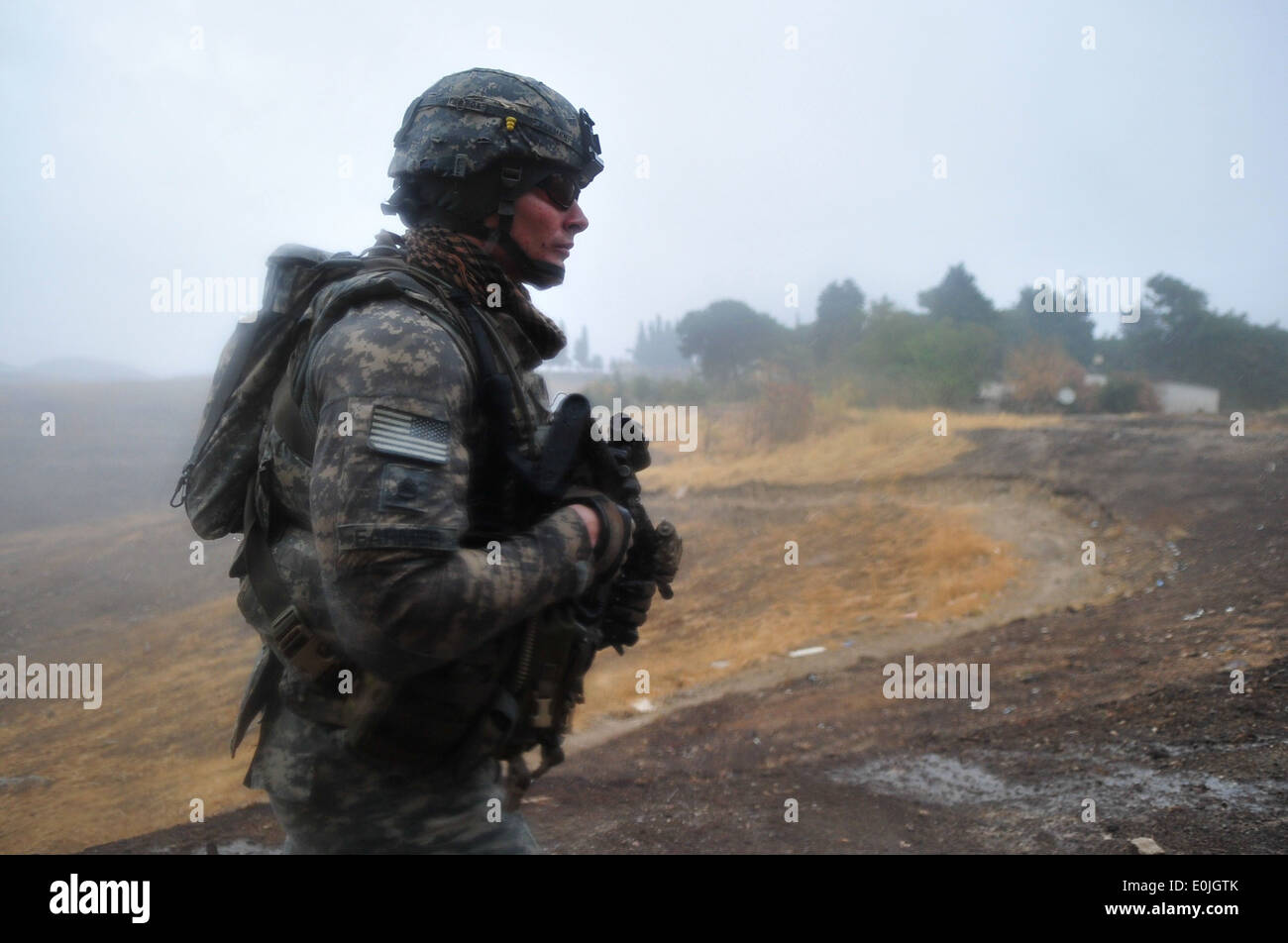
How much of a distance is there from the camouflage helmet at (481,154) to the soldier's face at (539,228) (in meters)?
0.01

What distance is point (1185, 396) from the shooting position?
20.6 m

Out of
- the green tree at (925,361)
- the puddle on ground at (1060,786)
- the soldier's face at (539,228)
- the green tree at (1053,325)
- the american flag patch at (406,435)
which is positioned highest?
the green tree at (1053,325)

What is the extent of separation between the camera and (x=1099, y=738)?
4.52 m

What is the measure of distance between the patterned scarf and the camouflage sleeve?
0.31 meters

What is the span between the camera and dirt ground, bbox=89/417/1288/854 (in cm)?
380

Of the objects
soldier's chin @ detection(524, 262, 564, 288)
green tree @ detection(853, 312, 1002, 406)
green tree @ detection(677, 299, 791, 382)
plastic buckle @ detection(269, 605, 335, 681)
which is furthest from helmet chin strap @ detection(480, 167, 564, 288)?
green tree @ detection(677, 299, 791, 382)

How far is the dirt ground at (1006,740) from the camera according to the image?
3.80 metres

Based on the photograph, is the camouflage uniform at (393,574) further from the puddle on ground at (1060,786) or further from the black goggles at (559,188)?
the puddle on ground at (1060,786)

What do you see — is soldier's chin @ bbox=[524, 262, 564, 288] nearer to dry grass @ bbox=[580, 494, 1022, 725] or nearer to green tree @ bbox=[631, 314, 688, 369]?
dry grass @ bbox=[580, 494, 1022, 725]

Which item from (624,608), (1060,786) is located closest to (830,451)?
(1060,786)

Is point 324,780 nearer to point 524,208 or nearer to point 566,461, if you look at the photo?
point 566,461

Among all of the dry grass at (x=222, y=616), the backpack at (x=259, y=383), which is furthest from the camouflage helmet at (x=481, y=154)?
the dry grass at (x=222, y=616)

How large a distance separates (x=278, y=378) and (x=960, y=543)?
31.5 ft

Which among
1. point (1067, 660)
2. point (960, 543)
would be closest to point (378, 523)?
point (1067, 660)
